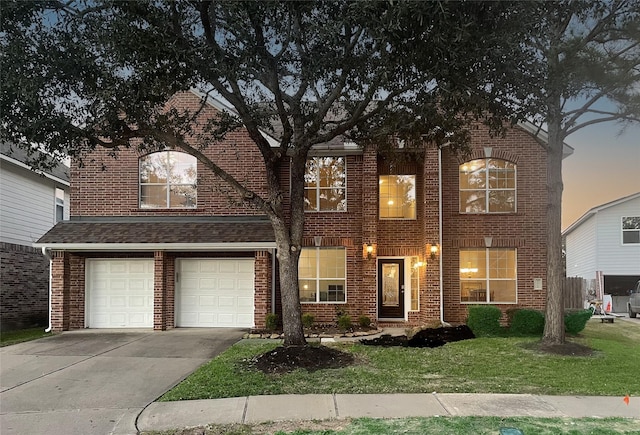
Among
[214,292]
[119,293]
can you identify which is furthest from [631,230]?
[119,293]

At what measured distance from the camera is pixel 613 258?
74.6 feet

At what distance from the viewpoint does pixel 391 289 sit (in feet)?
50.5

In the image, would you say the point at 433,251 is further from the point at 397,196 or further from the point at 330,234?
the point at 330,234

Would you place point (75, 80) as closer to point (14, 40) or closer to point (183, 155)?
point (14, 40)

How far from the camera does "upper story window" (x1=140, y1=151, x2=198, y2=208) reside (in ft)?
48.8

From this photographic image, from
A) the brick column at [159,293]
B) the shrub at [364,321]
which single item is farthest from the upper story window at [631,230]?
the brick column at [159,293]

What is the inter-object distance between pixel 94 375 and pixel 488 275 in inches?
431

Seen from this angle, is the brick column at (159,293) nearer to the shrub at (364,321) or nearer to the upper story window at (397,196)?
the shrub at (364,321)

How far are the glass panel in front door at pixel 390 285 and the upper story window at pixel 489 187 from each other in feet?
8.93

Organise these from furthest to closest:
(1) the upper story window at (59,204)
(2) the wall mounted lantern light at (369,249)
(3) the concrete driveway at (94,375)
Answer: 1. (1) the upper story window at (59,204)
2. (2) the wall mounted lantern light at (369,249)
3. (3) the concrete driveway at (94,375)

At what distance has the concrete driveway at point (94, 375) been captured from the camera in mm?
6332

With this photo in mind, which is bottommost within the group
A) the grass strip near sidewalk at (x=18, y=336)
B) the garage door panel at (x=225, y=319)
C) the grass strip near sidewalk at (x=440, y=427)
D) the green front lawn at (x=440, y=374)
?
the grass strip near sidewalk at (x=18, y=336)

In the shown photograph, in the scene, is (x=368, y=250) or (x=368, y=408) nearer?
(x=368, y=408)

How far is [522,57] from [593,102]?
10.7ft
